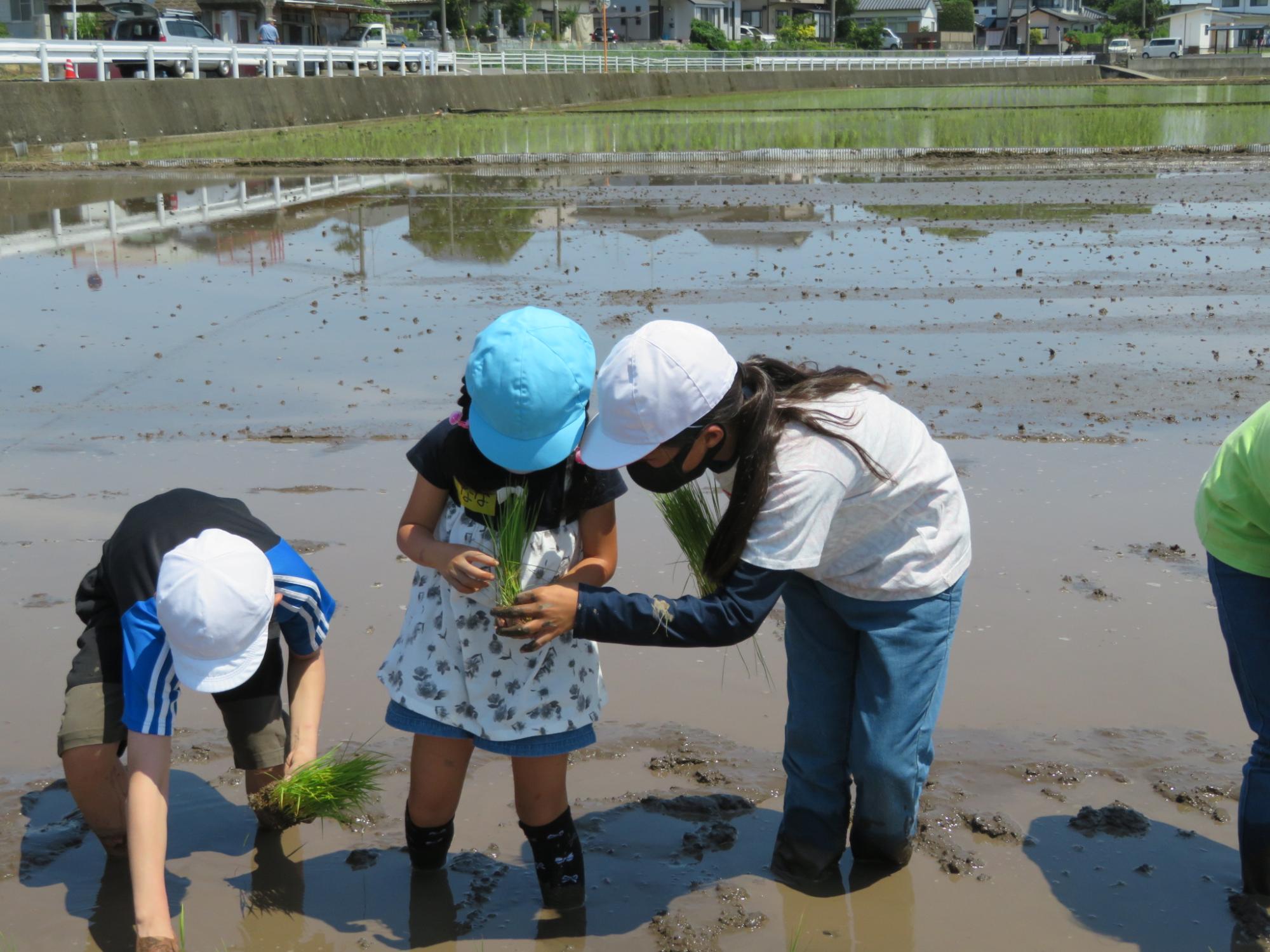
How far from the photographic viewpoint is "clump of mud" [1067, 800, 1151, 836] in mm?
3121

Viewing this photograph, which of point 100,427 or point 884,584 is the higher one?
point 884,584

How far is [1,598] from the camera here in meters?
4.33

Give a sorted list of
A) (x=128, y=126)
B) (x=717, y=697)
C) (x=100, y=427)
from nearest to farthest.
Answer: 1. (x=717, y=697)
2. (x=100, y=427)
3. (x=128, y=126)

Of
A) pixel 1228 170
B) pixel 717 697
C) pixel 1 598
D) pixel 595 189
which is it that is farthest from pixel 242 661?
pixel 1228 170

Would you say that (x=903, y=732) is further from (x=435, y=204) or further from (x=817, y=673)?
(x=435, y=204)

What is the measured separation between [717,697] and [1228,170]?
57.2 ft

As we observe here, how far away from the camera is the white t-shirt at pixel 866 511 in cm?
237

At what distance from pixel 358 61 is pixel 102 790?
94.7ft

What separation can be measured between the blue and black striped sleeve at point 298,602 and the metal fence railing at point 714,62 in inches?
1288

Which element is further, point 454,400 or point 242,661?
point 454,400

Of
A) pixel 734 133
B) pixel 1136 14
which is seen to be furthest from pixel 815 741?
pixel 1136 14

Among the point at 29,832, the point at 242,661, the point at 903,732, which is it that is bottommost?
the point at 29,832

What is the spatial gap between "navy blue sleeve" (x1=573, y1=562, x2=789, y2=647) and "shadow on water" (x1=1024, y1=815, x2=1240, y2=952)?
3.74 feet

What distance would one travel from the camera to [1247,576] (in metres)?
2.63
